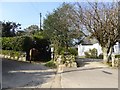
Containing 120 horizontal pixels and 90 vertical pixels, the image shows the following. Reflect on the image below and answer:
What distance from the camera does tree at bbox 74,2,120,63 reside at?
1209 inches

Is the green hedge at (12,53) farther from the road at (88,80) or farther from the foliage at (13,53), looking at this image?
the road at (88,80)

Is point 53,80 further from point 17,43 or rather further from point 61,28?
point 61,28

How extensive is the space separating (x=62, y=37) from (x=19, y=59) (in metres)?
9.22

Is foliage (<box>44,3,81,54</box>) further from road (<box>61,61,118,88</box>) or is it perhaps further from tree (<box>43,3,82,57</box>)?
road (<box>61,61,118,88</box>)

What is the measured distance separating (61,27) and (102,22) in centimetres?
785

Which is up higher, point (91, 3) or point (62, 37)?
point (91, 3)

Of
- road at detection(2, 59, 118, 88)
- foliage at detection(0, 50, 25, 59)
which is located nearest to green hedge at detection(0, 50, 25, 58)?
foliage at detection(0, 50, 25, 59)

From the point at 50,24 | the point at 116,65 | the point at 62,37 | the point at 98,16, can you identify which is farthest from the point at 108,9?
the point at 50,24

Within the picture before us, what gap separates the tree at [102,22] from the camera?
30703mm

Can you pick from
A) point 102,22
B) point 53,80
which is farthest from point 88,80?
point 102,22

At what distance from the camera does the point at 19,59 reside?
30297mm

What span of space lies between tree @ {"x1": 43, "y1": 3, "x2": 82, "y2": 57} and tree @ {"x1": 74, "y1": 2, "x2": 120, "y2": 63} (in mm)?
1555

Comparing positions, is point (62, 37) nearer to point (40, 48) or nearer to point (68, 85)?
point (40, 48)

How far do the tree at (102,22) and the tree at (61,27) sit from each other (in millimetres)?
1555
